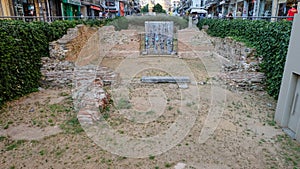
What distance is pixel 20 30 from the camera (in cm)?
751

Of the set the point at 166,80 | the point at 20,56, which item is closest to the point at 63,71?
the point at 20,56

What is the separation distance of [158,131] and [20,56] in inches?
220

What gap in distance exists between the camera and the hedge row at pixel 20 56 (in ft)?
22.0

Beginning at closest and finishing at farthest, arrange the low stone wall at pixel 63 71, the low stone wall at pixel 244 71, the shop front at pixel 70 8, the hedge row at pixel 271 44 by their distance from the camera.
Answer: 1. the hedge row at pixel 271 44
2. the low stone wall at pixel 244 71
3. the low stone wall at pixel 63 71
4. the shop front at pixel 70 8

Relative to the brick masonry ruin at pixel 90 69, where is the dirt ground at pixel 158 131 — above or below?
below

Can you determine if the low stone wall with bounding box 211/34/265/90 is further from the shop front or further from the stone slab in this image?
the shop front

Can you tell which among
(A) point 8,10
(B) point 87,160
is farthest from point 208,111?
(A) point 8,10

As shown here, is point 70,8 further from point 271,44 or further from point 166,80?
point 271,44

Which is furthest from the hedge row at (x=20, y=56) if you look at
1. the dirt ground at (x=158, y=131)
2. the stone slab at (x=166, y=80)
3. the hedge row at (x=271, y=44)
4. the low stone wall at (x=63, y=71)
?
the hedge row at (x=271, y=44)

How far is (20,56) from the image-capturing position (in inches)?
294

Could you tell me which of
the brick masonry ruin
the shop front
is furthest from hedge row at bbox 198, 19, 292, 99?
the shop front

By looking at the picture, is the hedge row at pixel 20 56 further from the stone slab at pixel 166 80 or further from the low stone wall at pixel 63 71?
the stone slab at pixel 166 80

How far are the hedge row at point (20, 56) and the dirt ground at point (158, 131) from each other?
1.36 feet

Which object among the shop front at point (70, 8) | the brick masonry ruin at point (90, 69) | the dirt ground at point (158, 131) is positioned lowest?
the dirt ground at point (158, 131)
